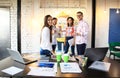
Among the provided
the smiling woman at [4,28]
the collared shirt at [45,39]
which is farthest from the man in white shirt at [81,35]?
the smiling woman at [4,28]

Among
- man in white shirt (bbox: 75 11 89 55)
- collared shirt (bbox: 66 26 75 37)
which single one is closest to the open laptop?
man in white shirt (bbox: 75 11 89 55)

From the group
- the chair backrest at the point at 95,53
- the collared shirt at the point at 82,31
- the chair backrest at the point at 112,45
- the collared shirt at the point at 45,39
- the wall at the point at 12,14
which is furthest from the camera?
the wall at the point at 12,14

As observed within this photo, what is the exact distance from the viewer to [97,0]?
6188 millimetres

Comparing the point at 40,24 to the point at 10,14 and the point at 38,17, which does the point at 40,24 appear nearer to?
the point at 38,17

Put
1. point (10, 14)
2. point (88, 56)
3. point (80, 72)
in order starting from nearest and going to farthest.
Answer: point (80, 72) < point (88, 56) < point (10, 14)

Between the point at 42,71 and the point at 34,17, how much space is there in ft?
14.1

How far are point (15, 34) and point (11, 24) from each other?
323 millimetres

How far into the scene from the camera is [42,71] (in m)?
2.04

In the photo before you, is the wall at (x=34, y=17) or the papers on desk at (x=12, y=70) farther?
the wall at (x=34, y=17)

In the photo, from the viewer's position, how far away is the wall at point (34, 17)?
20.1ft

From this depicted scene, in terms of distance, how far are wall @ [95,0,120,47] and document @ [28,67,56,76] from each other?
14.2 ft

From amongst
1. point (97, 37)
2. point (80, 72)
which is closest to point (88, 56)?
point (80, 72)

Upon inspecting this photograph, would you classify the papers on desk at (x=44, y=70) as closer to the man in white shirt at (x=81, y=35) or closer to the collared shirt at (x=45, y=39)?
the collared shirt at (x=45, y=39)

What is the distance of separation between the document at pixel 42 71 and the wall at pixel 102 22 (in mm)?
4318
